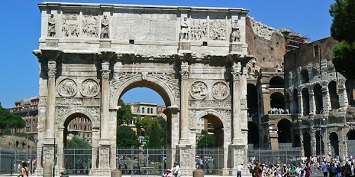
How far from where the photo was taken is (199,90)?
91.2 ft

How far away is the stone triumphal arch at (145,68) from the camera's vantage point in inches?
1051

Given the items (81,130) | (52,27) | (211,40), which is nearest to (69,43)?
(52,27)

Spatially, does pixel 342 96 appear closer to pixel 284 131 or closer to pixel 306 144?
pixel 306 144

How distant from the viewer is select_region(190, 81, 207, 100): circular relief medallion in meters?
27.7

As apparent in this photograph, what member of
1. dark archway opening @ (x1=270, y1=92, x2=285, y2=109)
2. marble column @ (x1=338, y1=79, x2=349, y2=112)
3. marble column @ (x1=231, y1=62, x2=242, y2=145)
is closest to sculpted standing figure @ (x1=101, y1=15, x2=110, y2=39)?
marble column @ (x1=231, y1=62, x2=242, y2=145)

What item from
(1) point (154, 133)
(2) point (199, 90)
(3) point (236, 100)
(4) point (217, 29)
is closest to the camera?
(3) point (236, 100)

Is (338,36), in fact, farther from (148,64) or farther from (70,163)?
(70,163)

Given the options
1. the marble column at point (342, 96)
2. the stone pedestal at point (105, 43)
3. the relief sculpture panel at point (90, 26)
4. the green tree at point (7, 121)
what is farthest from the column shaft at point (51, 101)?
the green tree at point (7, 121)

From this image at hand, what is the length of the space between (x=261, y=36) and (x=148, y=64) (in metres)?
28.5

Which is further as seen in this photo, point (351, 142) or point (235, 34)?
point (351, 142)

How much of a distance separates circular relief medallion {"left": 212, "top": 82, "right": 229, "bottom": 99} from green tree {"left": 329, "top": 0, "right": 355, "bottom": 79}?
24.2ft

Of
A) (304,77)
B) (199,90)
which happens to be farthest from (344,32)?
(304,77)

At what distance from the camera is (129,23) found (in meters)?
27.7

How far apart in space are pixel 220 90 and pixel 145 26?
16.0ft
